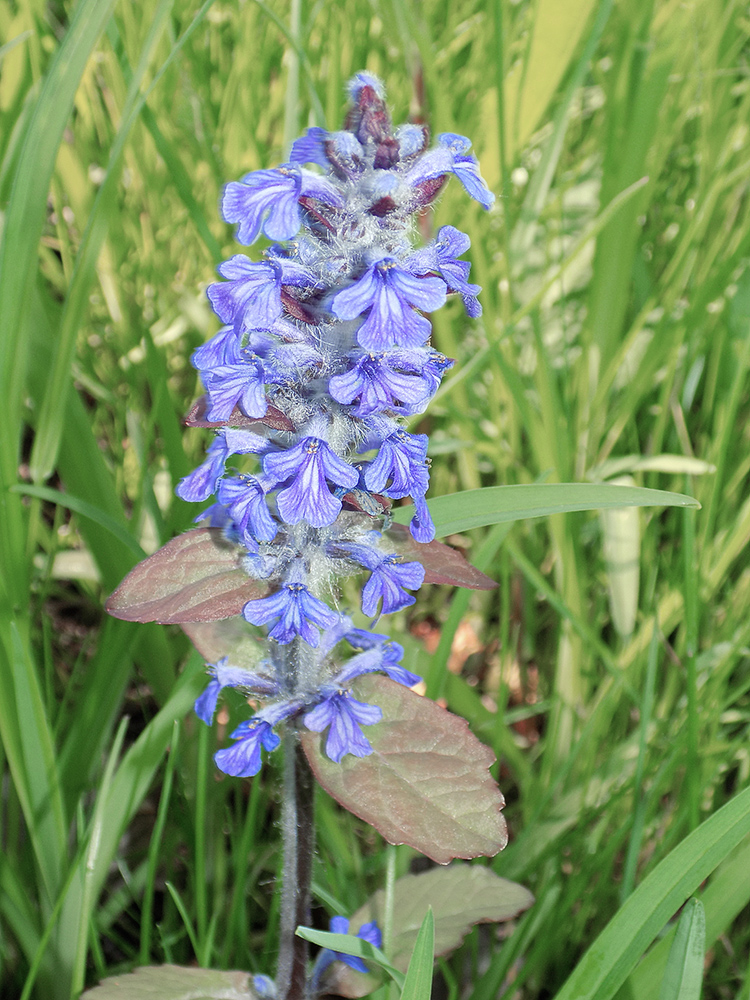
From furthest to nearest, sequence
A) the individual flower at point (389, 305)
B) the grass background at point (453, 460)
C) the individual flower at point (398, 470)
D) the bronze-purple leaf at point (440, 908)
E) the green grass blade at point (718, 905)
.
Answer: the grass background at point (453, 460) → the bronze-purple leaf at point (440, 908) → the green grass blade at point (718, 905) → the individual flower at point (398, 470) → the individual flower at point (389, 305)

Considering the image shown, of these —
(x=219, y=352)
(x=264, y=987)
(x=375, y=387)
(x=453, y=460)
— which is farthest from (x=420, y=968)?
(x=453, y=460)

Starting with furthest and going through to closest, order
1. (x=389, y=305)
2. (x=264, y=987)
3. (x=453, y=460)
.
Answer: (x=453, y=460) → (x=264, y=987) → (x=389, y=305)

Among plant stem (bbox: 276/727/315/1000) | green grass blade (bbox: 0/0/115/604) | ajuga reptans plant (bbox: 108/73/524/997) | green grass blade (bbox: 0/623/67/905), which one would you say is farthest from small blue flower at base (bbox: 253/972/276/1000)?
green grass blade (bbox: 0/0/115/604)

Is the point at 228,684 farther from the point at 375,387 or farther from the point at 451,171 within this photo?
the point at 451,171

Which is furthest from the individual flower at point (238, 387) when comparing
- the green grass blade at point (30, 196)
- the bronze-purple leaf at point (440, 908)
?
the bronze-purple leaf at point (440, 908)

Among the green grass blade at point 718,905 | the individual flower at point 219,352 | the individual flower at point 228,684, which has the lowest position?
the green grass blade at point 718,905

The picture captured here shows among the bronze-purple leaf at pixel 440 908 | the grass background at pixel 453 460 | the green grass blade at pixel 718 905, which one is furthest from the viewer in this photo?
the grass background at pixel 453 460

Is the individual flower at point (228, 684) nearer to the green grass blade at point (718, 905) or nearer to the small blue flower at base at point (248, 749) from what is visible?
the small blue flower at base at point (248, 749)

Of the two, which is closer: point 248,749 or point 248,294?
point 248,294
